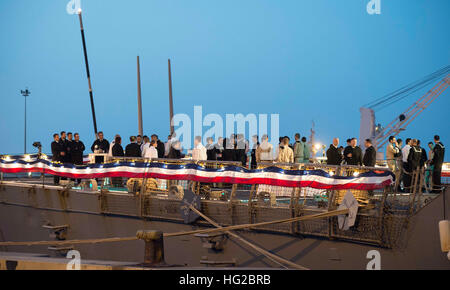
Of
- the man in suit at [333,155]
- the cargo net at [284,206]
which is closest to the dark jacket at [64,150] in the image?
the cargo net at [284,206]

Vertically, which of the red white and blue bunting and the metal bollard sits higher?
the red white and blue bunting

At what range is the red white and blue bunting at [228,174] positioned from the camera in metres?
12.6

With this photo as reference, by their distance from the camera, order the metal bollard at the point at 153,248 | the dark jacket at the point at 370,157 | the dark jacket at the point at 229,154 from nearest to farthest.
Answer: the metal bollard at the point at 153,248 < the dark jacket at the point at 370,157 < the dark jacket at the point at 229,154

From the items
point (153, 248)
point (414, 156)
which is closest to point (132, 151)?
point (414, 156)

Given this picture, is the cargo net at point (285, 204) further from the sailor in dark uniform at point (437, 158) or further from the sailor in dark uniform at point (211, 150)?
the sailor in dark uniform at point (437, 158)

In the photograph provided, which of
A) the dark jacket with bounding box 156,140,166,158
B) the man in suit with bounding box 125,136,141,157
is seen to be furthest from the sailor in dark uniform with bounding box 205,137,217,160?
the man in suit with bounding box 125,136,141,157

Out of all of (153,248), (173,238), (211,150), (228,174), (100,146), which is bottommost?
(173,238)

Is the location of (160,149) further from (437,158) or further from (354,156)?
(437,158)

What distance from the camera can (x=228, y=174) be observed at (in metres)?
14.5

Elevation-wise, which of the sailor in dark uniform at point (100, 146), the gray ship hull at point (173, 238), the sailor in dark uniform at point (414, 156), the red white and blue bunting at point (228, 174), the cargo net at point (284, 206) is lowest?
the gray ship hull at point (173, 238)

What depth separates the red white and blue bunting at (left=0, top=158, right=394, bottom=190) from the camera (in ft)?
41.2

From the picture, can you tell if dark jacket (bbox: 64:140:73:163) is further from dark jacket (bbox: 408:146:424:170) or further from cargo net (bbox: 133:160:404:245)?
dark jacket (bbox: 408:146:424:170)

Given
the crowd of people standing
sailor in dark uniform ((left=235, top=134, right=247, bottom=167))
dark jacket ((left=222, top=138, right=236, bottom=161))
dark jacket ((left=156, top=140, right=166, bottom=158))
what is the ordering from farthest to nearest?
1. sailor in dark uniform ((left=235, top=134, right=247, bottom=167))
2. dark jacket ((left=222, top=138, right=236, bottom=161))
3. dark jacket ((left=156, top=140, right=166, bottom=158))
4. the crowd of people standing
